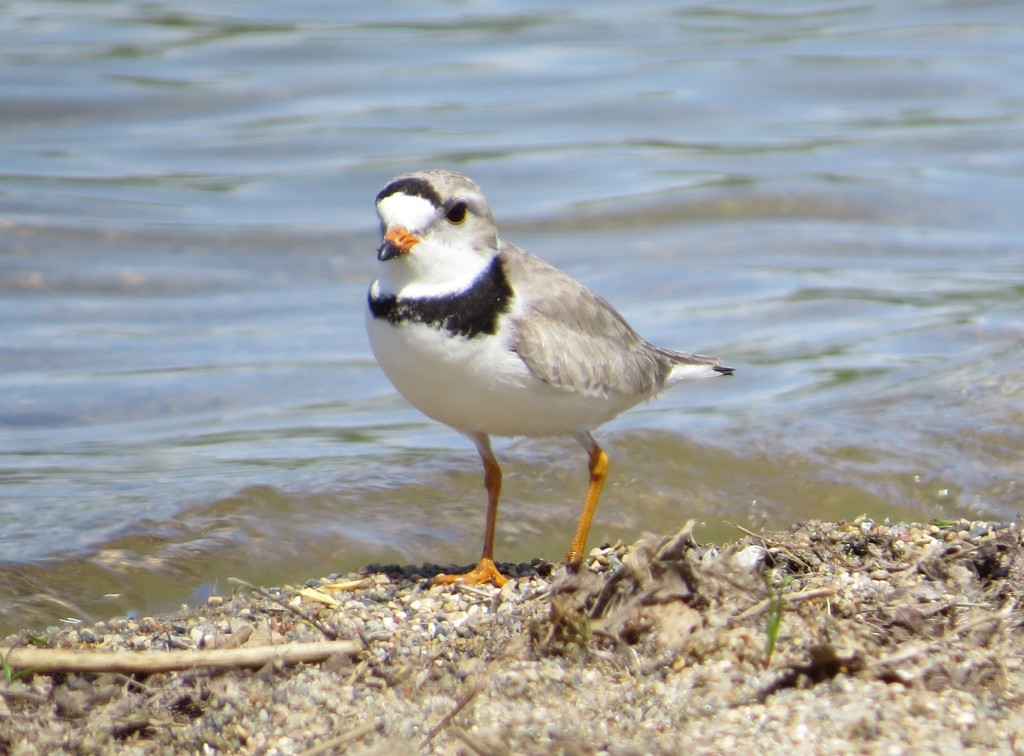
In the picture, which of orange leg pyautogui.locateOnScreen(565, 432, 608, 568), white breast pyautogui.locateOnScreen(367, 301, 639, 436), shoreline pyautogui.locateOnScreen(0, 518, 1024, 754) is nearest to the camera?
shoreline pyautogui.locateOnScreen(0, 518, 1024, 754)

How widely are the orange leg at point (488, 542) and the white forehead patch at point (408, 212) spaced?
2.72ft

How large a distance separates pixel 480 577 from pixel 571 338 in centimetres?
81

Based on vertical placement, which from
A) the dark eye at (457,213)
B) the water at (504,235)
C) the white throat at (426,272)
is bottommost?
the water at (504,235)

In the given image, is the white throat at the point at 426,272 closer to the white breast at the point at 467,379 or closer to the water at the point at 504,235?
the white breast at the point at 467,379

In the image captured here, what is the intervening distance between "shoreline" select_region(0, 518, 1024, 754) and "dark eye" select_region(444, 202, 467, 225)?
1170 mm

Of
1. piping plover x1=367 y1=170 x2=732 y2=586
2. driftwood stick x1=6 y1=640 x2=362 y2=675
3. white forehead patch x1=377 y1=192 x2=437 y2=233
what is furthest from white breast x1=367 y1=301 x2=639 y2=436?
driftwood stick x1=6 y1=640 x2=362 y2=675

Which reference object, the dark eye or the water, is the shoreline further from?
the water

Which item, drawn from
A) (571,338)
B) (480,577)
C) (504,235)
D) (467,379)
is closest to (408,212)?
(467,379)

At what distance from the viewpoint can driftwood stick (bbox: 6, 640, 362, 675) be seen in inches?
144

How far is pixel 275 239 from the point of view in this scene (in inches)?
405

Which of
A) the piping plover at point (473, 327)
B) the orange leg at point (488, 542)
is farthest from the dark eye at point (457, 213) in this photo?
the orange leg at point (488, 542)

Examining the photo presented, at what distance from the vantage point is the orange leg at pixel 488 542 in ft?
15.1

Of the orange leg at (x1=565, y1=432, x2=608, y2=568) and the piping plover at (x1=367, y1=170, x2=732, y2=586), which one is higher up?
the piping plover at (x1=367, y1=170, x2=732, y2=586)

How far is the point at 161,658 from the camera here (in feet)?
A: 12.0
